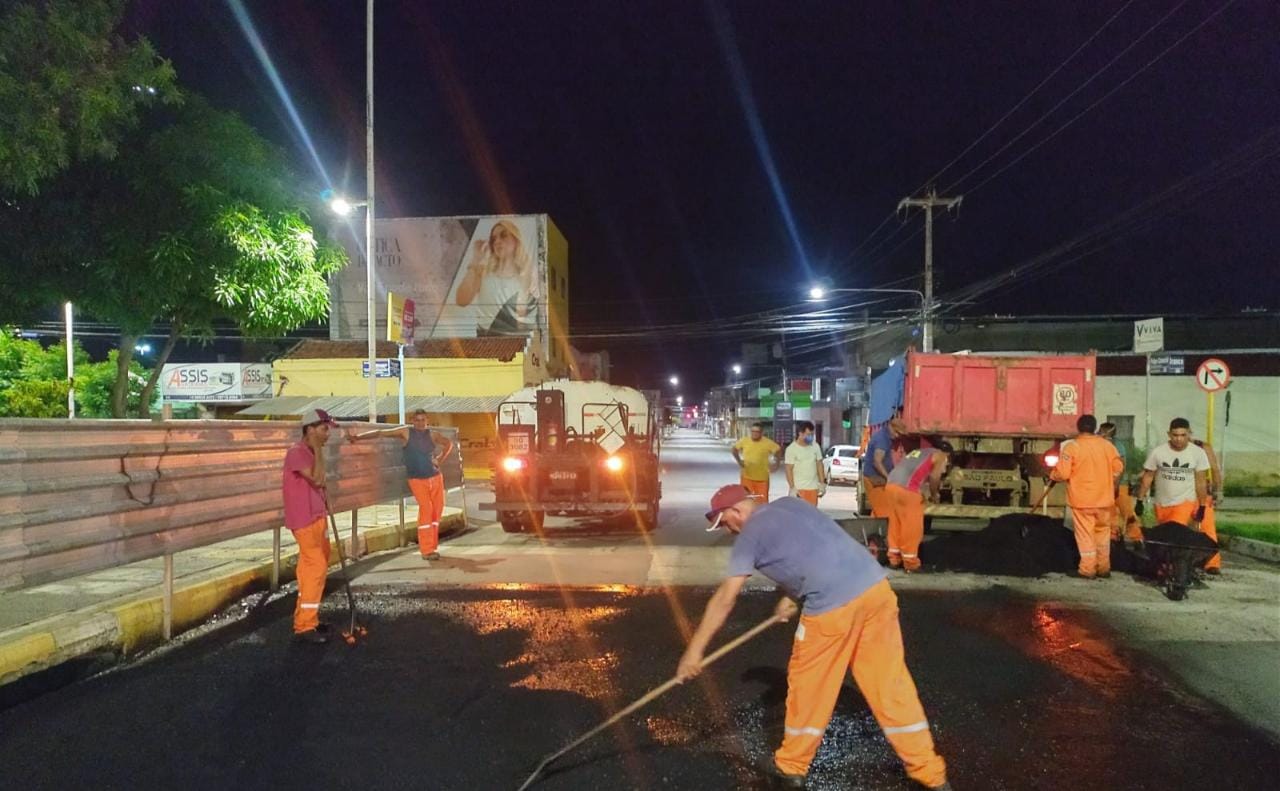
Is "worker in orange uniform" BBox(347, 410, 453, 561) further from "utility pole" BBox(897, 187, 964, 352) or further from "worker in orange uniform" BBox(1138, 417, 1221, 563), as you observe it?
"utility pole" BBox(897, 187, 964, 352)

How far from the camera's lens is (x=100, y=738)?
172 inches

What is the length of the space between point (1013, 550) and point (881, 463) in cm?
169

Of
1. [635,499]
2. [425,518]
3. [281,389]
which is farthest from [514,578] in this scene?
[281,389]

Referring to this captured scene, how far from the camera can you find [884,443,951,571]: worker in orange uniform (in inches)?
342

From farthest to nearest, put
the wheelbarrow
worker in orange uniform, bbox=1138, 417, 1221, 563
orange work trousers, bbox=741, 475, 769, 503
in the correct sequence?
orange work trousers, bbox=741, 475, 769, 503, worker in orange uniform, bbox=1138, 417, 1221, 563, the wheelbarrow

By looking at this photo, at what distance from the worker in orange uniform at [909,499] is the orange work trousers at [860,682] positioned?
5.18 m

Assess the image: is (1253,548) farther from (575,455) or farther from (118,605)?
(118,605)

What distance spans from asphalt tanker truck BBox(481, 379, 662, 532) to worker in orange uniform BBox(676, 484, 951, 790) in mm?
8238

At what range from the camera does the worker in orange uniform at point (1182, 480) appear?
28.2ft

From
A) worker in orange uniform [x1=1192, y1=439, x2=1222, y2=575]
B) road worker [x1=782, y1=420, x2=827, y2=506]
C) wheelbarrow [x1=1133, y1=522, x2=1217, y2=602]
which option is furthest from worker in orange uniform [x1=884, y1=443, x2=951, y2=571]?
worker in orange uniform [x1=1192, y1=439, x2=1222, y2=575]

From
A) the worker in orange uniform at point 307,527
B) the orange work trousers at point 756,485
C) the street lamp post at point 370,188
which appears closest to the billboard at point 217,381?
the street lamp post at point 370,188

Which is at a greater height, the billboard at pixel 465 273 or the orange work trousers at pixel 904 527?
the billboard at pixel 465 273

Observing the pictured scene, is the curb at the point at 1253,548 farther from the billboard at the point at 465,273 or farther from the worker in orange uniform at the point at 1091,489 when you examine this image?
the billboard at the point at 465,273

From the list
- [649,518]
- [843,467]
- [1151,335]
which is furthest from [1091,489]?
[843,467]
